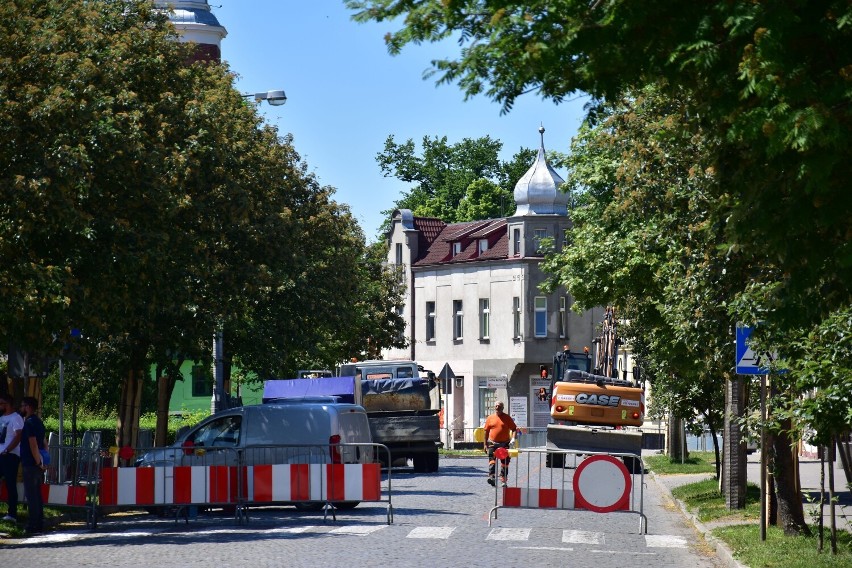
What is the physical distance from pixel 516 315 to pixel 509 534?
55642 mm

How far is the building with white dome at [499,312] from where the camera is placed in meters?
74.7

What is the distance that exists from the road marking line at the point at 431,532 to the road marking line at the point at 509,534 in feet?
1.80

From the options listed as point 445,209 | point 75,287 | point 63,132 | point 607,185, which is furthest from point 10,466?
point 445,209

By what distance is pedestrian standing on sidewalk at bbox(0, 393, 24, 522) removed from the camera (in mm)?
19812

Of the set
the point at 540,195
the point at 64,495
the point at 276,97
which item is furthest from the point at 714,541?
the point at 540,195

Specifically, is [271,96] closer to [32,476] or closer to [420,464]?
[420,464]

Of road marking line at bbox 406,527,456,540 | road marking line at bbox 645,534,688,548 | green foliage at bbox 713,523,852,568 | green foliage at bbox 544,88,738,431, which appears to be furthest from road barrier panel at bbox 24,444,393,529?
green foliage at bbox 713,523,852,568

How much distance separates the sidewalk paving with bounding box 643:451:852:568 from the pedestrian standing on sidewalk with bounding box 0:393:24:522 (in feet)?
29.1

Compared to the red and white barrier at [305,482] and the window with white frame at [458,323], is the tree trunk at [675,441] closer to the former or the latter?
the red and white barrier at [305,482]

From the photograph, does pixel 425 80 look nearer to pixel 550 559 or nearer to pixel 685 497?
pixel 550 559

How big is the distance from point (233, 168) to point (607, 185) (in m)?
8.70

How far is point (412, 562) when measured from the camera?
15578 mm

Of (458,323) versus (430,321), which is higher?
(430,321)

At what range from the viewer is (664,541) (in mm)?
19609
